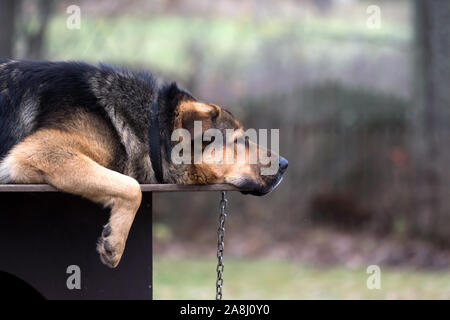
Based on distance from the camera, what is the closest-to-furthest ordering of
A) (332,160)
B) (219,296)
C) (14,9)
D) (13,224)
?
(13,224) → (219,296) → (14,9) → (332,160)

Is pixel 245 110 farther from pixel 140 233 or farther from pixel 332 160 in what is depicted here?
pixel 140 233

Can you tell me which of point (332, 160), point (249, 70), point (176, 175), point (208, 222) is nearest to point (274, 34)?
point (249, 70)

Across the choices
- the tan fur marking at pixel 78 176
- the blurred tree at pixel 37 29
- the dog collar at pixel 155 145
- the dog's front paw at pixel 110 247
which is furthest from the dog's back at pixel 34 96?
the blurred tree at pixel 37 29

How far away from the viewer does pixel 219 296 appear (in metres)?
4.29

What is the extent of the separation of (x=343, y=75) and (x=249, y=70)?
6.01 feet

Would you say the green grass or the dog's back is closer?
the dog's back

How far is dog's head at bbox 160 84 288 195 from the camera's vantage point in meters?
4.36

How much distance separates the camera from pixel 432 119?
977 cm

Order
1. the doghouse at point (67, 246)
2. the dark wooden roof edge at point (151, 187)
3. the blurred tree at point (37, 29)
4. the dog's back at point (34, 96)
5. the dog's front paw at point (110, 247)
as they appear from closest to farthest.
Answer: the dark wooden roof edge at point (151, 187) → the dog's front paw at point (110, 247) → the doghouse at point (67, 246) → the dog's back at point (34, 96) → the blurred tree at point (37, 29)

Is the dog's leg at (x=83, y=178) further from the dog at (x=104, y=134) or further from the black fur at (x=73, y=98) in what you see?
the black fur at (x=73, y=98)

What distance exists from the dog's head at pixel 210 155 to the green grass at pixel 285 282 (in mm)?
3851

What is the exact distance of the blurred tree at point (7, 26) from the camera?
9423 mm

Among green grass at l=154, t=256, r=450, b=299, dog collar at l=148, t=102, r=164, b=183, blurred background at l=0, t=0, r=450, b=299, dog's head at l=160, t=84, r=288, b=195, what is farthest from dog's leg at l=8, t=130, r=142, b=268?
blurred background at l=0, t=0, r=450, b=299
